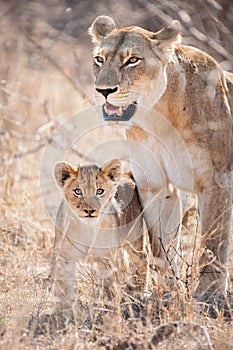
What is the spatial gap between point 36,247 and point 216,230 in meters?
1.49

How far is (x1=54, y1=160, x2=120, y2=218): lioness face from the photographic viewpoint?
4.31 metres

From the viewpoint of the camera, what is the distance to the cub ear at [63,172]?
14.7 ft

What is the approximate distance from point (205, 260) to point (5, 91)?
3635 mm

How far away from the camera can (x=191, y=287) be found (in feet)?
13.0

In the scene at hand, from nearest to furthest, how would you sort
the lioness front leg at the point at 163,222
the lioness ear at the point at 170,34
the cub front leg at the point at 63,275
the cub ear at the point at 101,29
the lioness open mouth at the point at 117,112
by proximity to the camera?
the cub front leg at the point at 63,275, the lioness open mouth at the point at 117,112, the lioness ear at the point at 170,34, the lioness front leg at the point at 163,222, the cub ear at the point at 101,29

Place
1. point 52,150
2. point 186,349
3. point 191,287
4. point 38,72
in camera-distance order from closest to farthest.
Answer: point 186,349 → point 191,287 → point 52,150 → point 38,72

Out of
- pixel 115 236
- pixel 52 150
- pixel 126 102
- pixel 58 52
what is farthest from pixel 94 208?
pixel 58 52

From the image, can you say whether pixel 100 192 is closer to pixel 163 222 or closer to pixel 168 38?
pixel 163 222

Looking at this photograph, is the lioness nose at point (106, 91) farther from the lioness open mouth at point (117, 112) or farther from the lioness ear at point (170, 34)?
the lioness ear at point (170, 34)

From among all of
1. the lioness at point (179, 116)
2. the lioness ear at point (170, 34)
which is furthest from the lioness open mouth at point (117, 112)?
the lioness ear at point (170, 34)

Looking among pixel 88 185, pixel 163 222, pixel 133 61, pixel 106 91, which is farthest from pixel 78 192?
pixel 133 61

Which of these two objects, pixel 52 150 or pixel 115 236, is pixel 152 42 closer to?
pixel 115 236

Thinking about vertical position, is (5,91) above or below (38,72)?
above

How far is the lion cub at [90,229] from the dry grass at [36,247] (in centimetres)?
11
